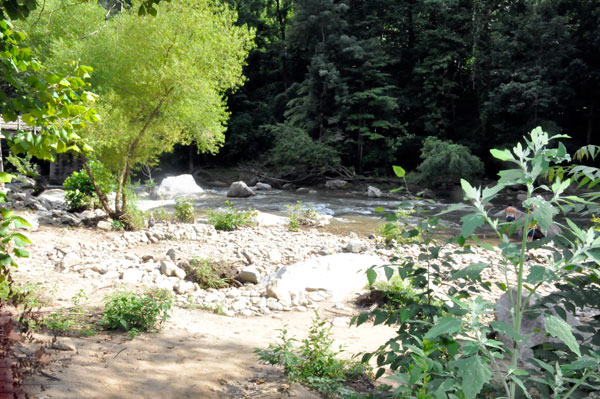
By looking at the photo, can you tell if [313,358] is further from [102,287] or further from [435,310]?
[102,287]

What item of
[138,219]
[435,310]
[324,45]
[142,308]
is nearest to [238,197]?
[138,219]

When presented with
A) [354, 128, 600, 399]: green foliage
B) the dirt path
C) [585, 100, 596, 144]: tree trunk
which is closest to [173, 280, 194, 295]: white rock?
the dirt path

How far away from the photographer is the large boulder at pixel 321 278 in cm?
594

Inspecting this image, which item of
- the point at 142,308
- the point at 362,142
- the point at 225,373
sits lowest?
the point at 225,373

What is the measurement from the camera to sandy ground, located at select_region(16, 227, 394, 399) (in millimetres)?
2459

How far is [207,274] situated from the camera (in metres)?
6.12

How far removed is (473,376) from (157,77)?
27.7ft

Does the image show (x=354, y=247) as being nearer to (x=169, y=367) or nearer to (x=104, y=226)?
(x=104, y=226)

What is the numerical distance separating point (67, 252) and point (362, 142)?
19040 mm

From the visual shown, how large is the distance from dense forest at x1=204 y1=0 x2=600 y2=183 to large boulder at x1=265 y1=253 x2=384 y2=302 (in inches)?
507

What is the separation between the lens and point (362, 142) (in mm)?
24141

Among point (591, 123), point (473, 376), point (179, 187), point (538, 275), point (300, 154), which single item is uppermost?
→ point (591, 123)

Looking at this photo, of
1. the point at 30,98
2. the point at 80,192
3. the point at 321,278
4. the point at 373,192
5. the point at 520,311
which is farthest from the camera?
the point at 373,192

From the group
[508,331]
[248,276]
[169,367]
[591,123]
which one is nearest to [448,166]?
[591,123]
